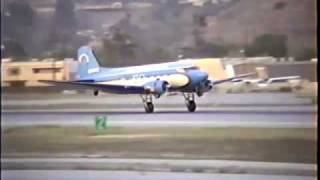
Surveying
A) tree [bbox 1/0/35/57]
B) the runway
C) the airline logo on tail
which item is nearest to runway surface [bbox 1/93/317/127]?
the runway

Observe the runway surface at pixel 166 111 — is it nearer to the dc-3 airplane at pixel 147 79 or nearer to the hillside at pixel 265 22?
the dc-3 airplane at pixel 147 79

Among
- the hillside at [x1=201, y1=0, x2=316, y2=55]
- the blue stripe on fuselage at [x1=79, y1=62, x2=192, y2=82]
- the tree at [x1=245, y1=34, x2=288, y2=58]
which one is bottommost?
the blue stripe on fuselage at [x1=79, y1=62, x2=192, y2=82]

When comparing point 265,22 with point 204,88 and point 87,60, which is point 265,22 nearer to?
point 204,88

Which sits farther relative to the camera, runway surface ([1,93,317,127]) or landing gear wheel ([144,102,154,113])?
landing gear wheel ([144,102,154,113])

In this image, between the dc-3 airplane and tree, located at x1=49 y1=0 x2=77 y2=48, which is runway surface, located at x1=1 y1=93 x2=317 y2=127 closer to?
the dc-3 airplane

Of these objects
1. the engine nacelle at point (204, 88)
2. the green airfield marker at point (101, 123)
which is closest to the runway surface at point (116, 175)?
the green airfield marker at point (101, 123)
